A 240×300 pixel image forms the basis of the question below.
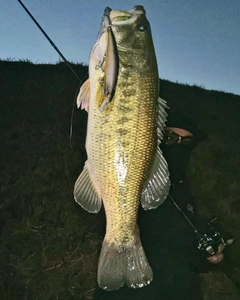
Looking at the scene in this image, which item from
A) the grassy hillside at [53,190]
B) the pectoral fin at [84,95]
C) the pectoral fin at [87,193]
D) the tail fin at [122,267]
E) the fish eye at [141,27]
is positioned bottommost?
the grassy hillside at [53,190]

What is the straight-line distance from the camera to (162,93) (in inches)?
413

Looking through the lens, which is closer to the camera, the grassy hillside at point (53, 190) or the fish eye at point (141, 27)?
the fish eye at point (141, 27)

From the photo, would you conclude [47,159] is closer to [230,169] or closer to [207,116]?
[230,169]

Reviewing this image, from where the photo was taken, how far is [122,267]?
1.70 meters

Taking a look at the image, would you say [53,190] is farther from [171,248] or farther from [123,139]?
[123,139]

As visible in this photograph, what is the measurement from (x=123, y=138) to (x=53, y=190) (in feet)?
14.4

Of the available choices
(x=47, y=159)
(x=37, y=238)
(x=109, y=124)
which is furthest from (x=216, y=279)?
(x=109, y=124)

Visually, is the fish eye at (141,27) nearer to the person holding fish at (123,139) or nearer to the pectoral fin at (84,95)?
the person holding fish at (123,139)

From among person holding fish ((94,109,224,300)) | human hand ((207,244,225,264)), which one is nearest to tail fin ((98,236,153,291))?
person holding fish ((94,109,224,300))

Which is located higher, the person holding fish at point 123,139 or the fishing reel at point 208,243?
the person holding fish at point 123,139

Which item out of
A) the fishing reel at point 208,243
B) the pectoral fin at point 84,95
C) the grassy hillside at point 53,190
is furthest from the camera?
the grassy hillside at point 53,190

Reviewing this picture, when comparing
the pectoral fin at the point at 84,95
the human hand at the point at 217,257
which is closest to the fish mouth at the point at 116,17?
the pectoral fin at the point at 84,95

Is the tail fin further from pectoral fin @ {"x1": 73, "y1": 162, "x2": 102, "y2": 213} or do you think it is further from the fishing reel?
the fishing reel

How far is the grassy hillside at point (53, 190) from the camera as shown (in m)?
4.52
